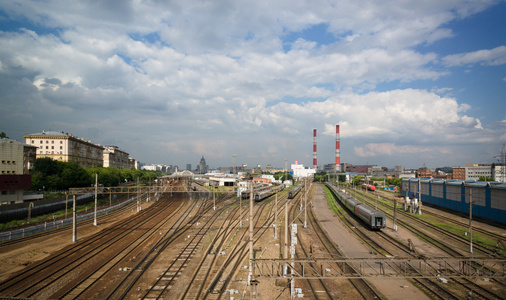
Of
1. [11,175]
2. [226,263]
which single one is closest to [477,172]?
[226,263]

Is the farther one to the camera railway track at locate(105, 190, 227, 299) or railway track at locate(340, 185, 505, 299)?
railway track at locate(105, 190, 227, 299)


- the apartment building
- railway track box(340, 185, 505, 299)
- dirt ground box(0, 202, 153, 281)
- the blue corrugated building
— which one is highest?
the apartment building

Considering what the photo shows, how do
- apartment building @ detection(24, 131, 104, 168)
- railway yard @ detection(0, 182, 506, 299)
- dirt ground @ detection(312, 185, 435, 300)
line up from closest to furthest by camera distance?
railway yard @ detection(0, 182, 506, 299) < dirt ground @ detection(312, 185, 435, 300) < apartment building @ detection(24, 131, 104, 168)

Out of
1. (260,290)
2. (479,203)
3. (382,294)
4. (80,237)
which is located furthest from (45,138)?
(479,203)

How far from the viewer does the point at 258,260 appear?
1655 cm

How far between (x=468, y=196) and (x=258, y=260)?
5336 cm

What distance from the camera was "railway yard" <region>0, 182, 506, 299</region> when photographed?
20.5m

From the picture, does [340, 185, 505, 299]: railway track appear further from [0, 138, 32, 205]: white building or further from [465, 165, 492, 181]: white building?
[465, 165, 492, 181]: white building

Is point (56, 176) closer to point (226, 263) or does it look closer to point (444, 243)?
point (226, 263)

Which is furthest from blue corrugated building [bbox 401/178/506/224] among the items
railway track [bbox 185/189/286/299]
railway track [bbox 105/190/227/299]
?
railway track [bbox 105/190/227/299]

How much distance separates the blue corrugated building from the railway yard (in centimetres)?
249

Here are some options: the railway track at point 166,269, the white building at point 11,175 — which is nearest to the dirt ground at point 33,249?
the railway track at point 166,269

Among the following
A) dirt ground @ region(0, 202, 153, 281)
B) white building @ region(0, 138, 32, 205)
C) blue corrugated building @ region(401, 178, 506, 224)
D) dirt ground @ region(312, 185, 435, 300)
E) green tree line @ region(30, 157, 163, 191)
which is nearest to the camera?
dirt ground @ region(312, 185, 435, 300)

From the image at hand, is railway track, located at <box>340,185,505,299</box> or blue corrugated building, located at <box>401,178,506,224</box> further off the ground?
blue corrugated building, located at <box>401,178,506,224</box>
